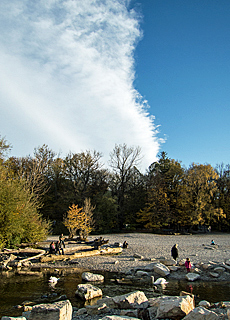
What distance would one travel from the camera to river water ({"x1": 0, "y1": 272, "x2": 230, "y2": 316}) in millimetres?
8531

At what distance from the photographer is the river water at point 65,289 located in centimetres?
853

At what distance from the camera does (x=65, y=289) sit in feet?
32.5

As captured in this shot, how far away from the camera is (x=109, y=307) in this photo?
7598 mm

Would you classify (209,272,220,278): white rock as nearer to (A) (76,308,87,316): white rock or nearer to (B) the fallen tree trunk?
(A) (76,308,87,316): white rock

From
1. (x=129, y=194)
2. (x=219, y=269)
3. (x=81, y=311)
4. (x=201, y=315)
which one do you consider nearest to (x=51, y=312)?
(x=81, y=311)

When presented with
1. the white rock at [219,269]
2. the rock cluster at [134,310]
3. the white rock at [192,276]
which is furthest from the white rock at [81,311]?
the white rock at [219,269]

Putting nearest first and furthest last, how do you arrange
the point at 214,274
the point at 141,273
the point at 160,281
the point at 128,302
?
the point at 128,302
the point at 160,281
the point at 214,274
the point at 141,273

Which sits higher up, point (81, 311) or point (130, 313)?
point (130, 313)

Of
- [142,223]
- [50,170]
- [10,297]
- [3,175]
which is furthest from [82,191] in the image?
[10,297]

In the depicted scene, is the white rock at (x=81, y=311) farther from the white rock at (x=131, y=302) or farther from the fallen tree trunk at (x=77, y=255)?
the fallen tree trunk at (x=77, y=255)

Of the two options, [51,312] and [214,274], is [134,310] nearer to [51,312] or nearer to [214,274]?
[51,312]

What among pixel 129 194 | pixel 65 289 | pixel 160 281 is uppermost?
pixel 129 194

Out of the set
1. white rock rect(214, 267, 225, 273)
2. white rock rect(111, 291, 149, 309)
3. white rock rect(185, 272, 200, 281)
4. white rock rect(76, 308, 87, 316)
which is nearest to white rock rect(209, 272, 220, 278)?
white rock rect(214, 267, 225, 273)

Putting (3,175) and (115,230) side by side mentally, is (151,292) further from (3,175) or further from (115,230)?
(115,230)
